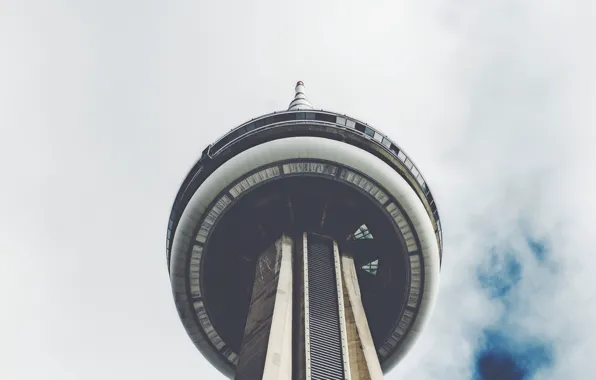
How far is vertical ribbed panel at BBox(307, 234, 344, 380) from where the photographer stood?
20922mm

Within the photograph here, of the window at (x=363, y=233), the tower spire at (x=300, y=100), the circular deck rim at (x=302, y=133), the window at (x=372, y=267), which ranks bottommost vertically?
the window at (x=372, y=267)

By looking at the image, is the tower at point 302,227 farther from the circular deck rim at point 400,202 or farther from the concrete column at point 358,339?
the concrete column at point 358,339

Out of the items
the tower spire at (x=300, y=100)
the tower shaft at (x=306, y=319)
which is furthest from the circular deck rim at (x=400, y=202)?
the tower spire at (x=300, y=100)

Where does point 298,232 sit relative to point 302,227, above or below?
below

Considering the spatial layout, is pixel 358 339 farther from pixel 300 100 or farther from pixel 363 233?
pixel 300 100

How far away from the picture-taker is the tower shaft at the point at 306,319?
21.0m

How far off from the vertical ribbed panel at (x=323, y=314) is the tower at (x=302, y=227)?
120 millimetres

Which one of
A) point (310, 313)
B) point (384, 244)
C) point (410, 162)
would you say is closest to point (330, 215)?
point (384, 244)

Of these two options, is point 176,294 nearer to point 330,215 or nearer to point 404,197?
point 330,215

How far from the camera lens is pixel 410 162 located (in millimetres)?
31125

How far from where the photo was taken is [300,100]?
129ft

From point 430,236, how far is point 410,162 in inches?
148

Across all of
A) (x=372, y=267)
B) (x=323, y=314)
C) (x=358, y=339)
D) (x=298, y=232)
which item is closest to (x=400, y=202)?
(x=372, y=267)

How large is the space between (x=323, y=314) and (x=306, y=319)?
3.17 feet
